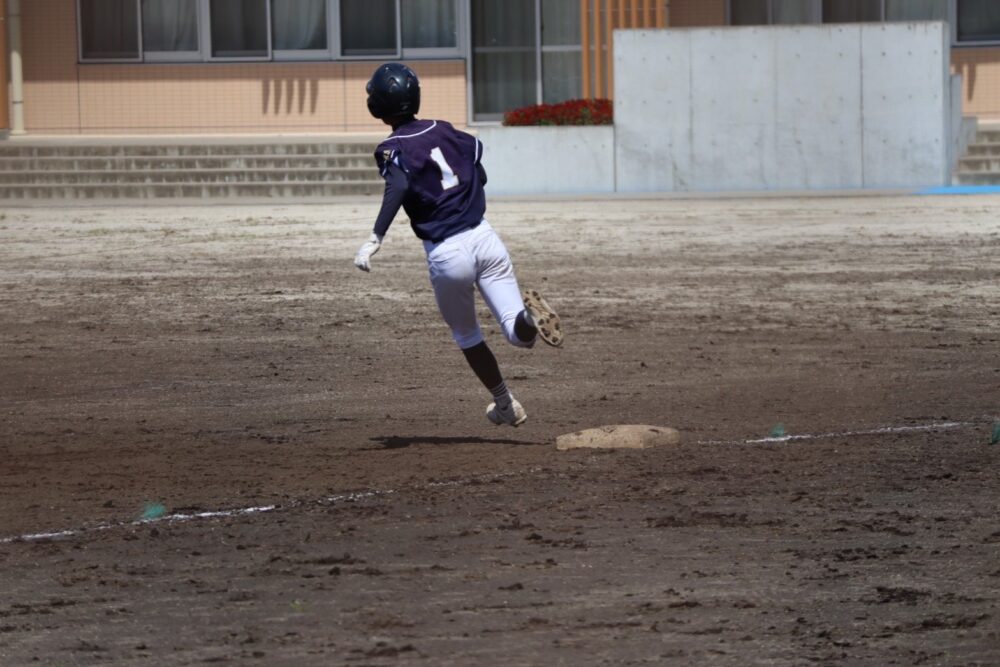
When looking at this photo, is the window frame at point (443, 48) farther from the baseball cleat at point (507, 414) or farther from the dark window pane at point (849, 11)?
the baseball cleat at point (507, 414)

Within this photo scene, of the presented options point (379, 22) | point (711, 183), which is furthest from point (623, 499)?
point (379, 22)

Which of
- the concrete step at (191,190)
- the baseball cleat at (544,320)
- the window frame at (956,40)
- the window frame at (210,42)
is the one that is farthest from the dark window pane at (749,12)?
the baseball cleat at (544,320)

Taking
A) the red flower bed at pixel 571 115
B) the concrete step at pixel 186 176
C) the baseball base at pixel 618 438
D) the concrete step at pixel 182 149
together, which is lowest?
the baseball base at pixel 618 438

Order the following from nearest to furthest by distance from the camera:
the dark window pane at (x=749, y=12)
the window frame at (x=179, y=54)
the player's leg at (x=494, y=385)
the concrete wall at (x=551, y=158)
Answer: the player's leg at (x=494, y=385)
the concrete wall at (x=551, y=158)
the dark window pane at (x=749, y=12)
the window frame at (x=179, y=54)

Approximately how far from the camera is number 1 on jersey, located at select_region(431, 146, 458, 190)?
28.1 feet

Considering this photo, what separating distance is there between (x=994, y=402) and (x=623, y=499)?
3.51 m

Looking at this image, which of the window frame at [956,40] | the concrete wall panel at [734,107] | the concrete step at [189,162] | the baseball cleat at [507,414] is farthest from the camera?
the window frame at [956,40]

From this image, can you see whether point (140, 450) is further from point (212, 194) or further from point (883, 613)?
point (212, 194)

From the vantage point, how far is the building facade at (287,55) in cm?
2973

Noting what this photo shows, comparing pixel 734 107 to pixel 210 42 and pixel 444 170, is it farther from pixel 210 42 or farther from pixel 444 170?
pixel 444 170

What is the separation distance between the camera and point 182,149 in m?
27.2

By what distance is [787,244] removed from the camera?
1853 cm

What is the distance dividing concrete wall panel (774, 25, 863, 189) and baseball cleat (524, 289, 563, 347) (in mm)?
16862

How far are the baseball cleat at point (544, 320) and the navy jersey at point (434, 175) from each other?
0.51 m
